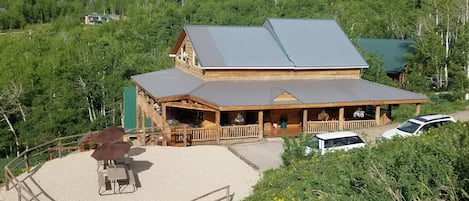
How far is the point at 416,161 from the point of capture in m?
10.2

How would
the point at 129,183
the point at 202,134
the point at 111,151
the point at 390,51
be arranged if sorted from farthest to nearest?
1. the point at 390,51
2. the point at 202,134
3. the point at 129,183
4. the point at 111,151

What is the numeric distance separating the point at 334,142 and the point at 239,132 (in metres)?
5.52

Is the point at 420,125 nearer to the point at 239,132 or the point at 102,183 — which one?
the point at 239,132

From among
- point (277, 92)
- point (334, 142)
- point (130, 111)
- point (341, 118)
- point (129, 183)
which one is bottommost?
point (129, 183)

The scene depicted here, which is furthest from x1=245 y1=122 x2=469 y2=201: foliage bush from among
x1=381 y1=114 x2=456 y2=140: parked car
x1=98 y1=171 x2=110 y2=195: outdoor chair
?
x1=381 y1=114 x2=456 y2=140: parked car

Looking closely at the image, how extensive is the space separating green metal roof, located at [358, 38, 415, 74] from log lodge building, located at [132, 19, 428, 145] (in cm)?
1426

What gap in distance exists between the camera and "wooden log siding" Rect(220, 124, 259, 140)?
2272cm

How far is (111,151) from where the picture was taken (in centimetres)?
1555

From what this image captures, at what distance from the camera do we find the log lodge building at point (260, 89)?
22.9 meters

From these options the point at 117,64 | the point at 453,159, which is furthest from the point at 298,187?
the point at 117,64

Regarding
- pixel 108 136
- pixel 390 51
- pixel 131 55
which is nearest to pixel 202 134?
pixel 108 136

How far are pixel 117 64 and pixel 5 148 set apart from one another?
1380 centimetres

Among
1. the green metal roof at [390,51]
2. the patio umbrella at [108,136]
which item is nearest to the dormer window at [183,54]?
the patio umbrella at [108,136]

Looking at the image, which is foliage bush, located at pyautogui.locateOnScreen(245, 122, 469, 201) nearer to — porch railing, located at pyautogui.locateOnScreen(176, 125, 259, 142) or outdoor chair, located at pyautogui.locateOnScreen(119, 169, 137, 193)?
outdoor chair, located at pyautogui.locateOnScreen(119, 169, 137, 193)
